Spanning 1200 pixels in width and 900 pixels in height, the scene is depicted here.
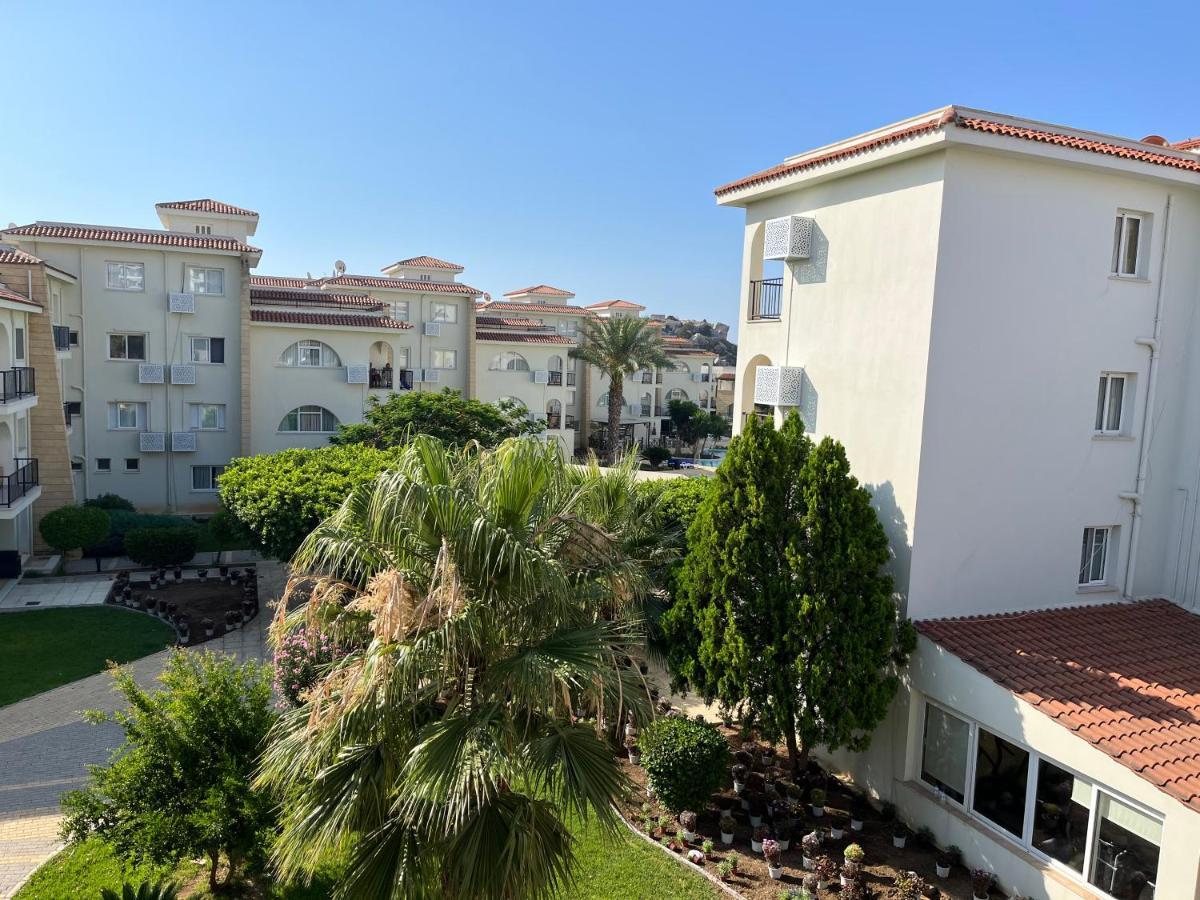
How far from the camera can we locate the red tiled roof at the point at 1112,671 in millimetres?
10852

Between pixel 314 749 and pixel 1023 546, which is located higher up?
pixel 1023 546

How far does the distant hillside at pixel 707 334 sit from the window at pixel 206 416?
3048 inches

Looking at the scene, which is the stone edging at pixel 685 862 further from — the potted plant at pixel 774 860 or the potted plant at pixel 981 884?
the potted plant at pixel 981 884

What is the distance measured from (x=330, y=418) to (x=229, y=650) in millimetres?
20437

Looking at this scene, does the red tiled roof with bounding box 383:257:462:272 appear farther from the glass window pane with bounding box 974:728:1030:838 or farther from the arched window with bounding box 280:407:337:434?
the glass window pane with bounding box 974:728:1030:838

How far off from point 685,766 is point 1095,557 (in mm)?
8851

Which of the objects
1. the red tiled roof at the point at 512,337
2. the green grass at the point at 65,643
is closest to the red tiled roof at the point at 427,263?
the red tiled roof at the point at 512,337

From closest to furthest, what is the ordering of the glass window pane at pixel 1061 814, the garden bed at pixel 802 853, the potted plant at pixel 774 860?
1. the glass window pane at pixel 1061 814
2. the garden bed at pixel 802 853
3. the potted plant at pixel 774 860

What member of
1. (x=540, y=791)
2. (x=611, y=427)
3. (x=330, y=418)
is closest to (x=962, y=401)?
(x=540, y=791)

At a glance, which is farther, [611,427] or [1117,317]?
[611,427]

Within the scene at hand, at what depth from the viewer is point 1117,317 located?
15.2m

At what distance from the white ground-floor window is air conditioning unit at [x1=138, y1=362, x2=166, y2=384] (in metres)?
34.1

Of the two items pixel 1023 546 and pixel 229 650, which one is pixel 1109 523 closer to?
pixel 1023 546

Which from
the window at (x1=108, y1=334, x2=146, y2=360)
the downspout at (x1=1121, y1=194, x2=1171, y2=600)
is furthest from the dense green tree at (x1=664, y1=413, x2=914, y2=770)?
the window at (x1=108, y1=334, x2=146, y2=360)
